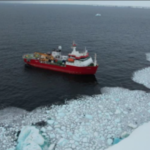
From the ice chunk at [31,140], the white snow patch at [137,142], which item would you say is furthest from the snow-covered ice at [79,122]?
the white snow patch at [137,142]

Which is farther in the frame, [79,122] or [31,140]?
[79,122]

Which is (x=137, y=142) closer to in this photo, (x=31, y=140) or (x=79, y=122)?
(x=79, y=122)

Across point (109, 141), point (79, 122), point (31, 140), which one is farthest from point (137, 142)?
point (31, 140)

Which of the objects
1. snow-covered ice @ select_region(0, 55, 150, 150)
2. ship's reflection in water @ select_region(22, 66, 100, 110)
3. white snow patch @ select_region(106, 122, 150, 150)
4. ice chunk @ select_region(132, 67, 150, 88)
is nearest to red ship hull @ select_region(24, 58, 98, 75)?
ship's reflection in water @ select_region(22, 66, 100, 110)

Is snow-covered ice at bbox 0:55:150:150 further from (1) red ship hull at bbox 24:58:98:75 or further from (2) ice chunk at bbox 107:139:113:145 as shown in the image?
(1) red ship hull at bbox 24:58:98:75

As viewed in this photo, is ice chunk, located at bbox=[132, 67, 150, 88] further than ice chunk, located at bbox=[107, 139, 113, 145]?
Yes

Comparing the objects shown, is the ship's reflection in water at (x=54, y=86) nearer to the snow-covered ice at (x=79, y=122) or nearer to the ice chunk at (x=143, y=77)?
the snow-covered ice at (x=79, y=122)

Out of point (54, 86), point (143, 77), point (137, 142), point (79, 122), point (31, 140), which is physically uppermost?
point (137, 142)

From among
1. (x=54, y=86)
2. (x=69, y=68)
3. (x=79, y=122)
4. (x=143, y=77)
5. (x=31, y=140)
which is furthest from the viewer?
(x=69, y=68)

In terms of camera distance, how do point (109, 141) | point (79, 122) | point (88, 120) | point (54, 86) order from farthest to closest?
point (54, 86) < point (88, 120) < point (79, 122) < point (109, 141)
